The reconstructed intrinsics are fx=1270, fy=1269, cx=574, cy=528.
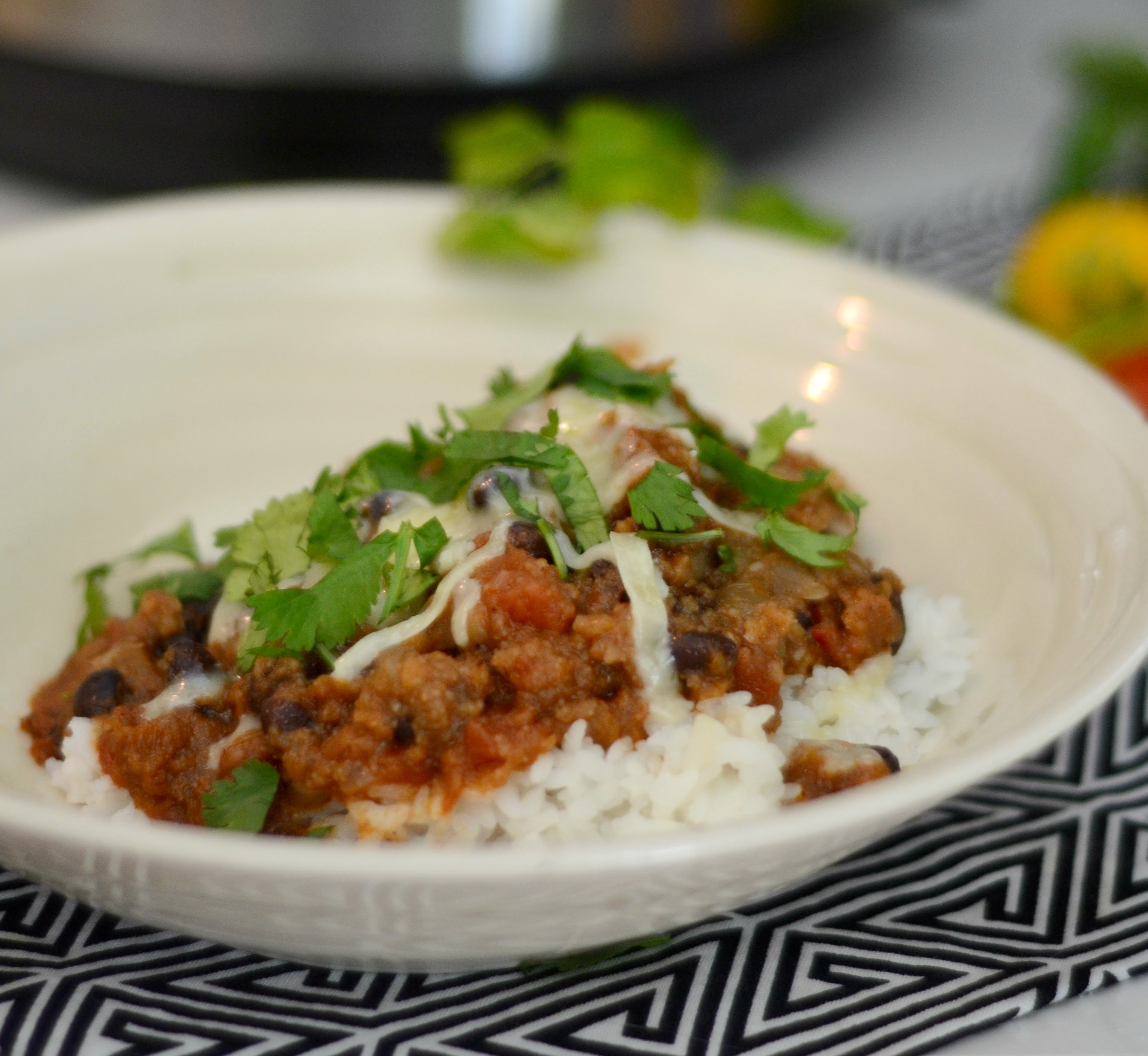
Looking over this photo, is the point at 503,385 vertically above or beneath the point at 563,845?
above

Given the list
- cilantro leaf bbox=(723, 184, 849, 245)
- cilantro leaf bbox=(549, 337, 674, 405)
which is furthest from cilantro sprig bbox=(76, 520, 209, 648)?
cilantro leaf bbox=(723, 184, 849, 245)

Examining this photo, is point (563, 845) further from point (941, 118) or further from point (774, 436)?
point (941, 118)

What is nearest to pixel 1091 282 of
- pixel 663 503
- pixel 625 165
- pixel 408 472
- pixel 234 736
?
pixel 625 165

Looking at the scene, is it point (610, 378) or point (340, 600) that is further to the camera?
point (610, 378)

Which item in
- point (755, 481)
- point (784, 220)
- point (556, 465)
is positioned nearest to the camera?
point (556, 465)

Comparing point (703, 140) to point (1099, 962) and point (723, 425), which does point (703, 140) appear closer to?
point (723, 425)
